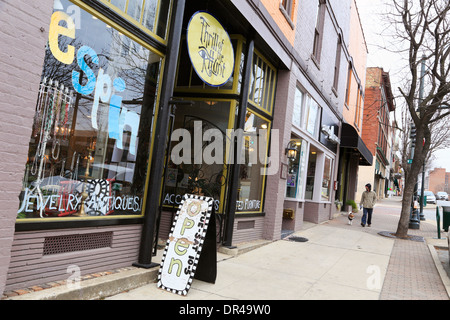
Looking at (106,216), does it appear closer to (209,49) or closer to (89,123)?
(89,123)

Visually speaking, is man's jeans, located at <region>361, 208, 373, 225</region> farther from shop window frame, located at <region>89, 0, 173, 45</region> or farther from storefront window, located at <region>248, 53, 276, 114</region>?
shop window frame, located at <region>89, 0, 173, 45</region>

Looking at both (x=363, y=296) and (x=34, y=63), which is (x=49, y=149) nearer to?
(x=34, y=63)

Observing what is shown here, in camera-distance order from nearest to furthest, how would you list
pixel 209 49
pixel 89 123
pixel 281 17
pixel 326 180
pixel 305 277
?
1. pixel 89 123
2. pixel 305 277
3. pixel 209 49
4. pixel 281 17
5. pixel 326 180

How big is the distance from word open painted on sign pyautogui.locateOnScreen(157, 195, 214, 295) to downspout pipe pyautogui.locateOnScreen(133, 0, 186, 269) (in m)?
0.32

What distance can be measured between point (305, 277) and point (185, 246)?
237 centimetres

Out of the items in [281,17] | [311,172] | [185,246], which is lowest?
[185,246]

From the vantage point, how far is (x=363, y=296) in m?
5.23

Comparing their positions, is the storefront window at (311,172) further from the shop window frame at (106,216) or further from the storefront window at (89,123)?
the storefront window at (89,123)

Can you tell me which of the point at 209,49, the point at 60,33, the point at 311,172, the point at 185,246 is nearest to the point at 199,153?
the point at 209,49

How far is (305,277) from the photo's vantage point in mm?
6051

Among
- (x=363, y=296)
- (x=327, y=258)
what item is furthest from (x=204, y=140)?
(x=363, y=296)

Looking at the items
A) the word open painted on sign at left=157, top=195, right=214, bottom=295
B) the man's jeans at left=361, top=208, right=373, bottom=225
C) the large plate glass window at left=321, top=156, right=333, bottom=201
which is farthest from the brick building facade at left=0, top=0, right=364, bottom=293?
the man's jeans at left=361, top=208, right=373, bottom=225

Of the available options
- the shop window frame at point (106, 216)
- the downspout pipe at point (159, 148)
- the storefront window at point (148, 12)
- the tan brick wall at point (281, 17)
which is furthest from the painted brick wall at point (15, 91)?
the tan brick wall at point (281, 17)

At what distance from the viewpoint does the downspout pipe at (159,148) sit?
199 inches
